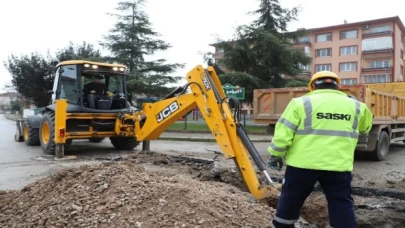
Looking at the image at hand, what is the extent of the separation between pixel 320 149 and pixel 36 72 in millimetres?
29933

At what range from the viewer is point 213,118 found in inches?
233

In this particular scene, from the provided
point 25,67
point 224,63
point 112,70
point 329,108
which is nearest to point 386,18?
point 224,63

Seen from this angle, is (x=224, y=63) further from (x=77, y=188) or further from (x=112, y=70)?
(x=77, y=188)

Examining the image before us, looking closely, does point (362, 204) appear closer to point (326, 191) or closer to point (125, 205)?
point (326, 191)

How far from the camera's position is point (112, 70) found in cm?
1066

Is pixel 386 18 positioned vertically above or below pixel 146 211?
above

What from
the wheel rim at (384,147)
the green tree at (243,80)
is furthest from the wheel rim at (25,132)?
the wheel rim at (384,147)

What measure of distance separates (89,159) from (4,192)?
404cm

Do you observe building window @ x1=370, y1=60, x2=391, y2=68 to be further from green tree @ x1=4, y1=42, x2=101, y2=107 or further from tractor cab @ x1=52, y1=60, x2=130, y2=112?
tractor cab @ x1=52, y1=60, x2=130, y2=112

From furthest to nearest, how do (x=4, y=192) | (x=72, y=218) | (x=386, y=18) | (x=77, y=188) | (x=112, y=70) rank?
1. (x=386, y=18)
2. (x=112, y=70)
3. (x=4, y=192)
4. (x=77, y=188)
5. (x=72, y=218)

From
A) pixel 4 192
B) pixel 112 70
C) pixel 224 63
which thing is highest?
pixel 224 63

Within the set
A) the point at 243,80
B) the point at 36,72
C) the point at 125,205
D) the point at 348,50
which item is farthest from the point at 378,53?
the point at 125,205

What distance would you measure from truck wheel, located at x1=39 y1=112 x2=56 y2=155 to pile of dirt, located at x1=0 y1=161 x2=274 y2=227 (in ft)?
16.2

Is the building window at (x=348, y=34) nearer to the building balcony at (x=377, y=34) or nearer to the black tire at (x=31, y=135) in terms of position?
the building balcony at (x=377, y=34)
